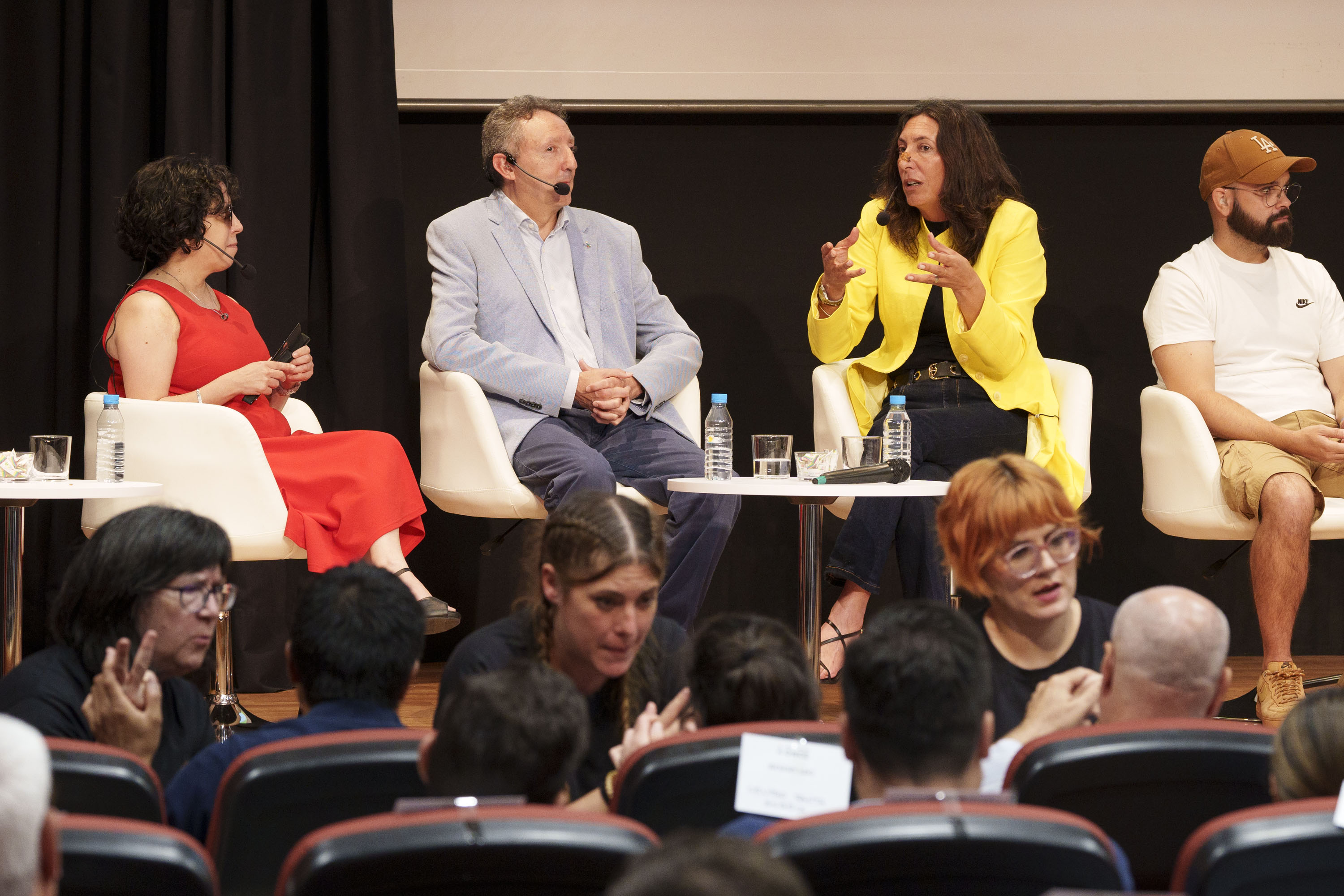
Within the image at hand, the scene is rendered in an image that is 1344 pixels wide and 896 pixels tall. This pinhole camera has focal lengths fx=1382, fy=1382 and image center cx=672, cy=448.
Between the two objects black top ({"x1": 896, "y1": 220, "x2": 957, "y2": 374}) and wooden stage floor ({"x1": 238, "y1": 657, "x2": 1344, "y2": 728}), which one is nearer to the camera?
wooden stage floor ({"x1": 238, "y1": 657, "x2": 1344, "y2": 728})

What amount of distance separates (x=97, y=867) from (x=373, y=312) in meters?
3.03

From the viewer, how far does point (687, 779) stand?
1.31m

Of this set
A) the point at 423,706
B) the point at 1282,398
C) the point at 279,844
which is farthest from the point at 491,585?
the point at 279,844

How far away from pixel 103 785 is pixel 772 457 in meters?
1.97

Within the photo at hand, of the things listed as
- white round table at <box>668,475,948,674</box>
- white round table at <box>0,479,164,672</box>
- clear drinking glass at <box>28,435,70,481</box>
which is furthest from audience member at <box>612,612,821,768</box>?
clear drinking glass at <box>28,435,70,481</box>

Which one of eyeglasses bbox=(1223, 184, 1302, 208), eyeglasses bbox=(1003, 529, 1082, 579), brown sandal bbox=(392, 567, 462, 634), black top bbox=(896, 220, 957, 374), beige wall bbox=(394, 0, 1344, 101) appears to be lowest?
brown sandal bbox=(392, 567, 462, 634)

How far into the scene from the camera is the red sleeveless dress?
3209 mm

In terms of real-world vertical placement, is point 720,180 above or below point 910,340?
above

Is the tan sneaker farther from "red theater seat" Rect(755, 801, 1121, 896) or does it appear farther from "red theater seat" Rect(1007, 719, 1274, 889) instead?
"red theater seat" Rect(755, 801, 1121, 896)

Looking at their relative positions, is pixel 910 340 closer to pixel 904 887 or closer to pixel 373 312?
pixel 373 312

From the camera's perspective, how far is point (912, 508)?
348cm

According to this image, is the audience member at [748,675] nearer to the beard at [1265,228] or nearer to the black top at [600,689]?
the black top at [600,689]

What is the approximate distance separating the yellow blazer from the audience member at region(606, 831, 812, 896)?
8.91 feet

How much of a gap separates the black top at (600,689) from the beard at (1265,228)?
2.47 meters
